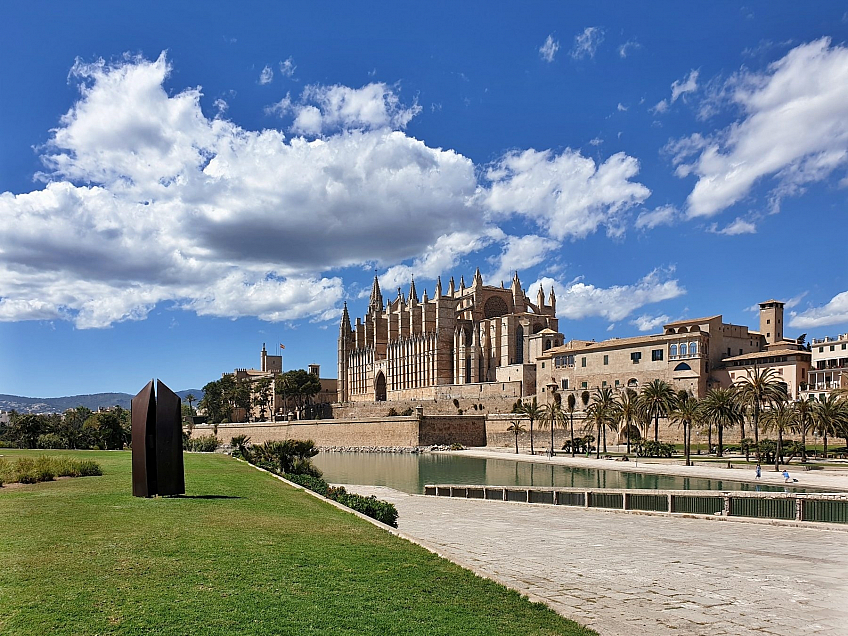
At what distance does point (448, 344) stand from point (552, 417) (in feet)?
108

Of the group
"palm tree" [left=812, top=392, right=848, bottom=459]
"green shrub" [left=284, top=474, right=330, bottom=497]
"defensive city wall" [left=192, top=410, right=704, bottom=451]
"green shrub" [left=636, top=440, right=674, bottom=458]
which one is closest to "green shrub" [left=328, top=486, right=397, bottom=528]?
"green shrub" [left=284, top=474, right=330, bottom=497]

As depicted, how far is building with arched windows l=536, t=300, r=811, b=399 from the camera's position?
58.2 m

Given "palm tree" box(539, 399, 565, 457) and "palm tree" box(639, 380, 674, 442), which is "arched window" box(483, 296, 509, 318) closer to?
"palm tree" box(539, 399, 565, 457)

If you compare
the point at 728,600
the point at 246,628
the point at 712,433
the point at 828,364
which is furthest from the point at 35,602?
the point at 828,364

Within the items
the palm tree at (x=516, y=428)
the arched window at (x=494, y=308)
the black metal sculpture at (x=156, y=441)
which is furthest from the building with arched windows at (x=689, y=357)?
the black metal sculpture at (x=156, y=441)

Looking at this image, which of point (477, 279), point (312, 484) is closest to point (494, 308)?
point (477, 279)

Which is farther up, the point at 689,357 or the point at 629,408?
the point at 689,357

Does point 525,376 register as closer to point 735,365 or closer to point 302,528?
point 735,365

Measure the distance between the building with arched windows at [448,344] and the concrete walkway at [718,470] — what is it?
82.5 ft

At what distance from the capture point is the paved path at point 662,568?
8352 millimetres

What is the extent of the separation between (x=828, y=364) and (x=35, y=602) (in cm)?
6567

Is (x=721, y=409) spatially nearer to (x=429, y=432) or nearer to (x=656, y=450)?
(x=656, y=450)

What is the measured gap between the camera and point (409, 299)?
103 m

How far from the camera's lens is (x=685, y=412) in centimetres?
4709
